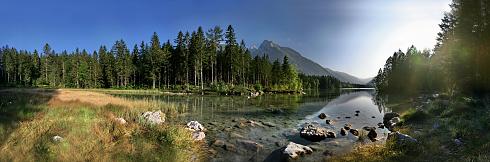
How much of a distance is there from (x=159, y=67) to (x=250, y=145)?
93.1 metres

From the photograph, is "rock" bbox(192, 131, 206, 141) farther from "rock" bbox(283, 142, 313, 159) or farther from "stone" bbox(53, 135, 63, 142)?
"stone" bbox(53, 135, 63, 142)

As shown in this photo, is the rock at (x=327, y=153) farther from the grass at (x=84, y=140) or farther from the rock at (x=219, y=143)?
the grass at (x=84, y=140)

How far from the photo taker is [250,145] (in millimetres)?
19734

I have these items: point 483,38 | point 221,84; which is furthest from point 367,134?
point 221,84

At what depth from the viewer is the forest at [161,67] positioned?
10419 cm

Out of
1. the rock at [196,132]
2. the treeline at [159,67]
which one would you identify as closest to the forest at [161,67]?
the treeline at [159,67]

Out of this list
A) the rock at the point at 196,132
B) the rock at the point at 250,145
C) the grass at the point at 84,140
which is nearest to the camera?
the grass at the point at 84,140

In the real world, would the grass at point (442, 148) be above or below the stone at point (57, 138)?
below

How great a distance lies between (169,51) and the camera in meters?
114

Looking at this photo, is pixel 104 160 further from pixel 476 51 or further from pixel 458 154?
pixel 476 51

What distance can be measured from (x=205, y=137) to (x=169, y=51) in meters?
95.8

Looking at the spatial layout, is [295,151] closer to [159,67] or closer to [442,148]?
[442,148]

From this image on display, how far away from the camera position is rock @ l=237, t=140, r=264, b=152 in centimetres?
1909

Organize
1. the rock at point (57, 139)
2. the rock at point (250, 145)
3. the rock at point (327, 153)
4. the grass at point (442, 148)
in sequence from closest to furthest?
the rock at point (57, 139) < the grass at point (442, 148) < the rock at point (327, 153) < the rock at point (250, 145)
